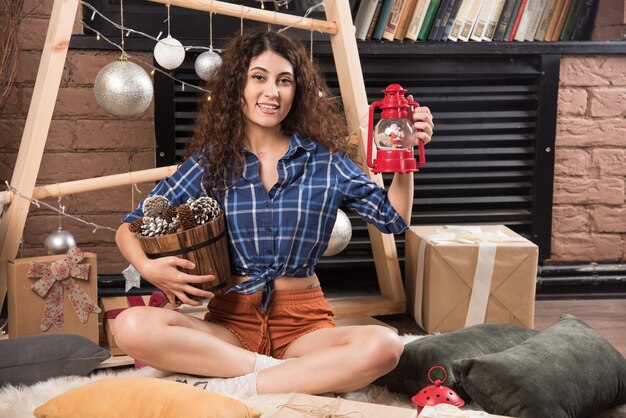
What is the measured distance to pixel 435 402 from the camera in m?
1.66

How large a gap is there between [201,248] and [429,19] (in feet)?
4.88

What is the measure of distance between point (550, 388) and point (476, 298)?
2.48 ft

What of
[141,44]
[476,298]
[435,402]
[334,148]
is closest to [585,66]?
[476,298]

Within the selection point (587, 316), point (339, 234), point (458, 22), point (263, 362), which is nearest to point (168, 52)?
point (339, 234)

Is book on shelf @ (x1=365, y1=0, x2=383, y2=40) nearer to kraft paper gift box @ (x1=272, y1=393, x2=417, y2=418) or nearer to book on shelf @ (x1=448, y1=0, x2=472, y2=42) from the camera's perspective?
book on shelf @ (x1=448, y1=0, x2=472, y2=42)

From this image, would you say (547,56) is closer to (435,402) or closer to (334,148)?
(334,148)

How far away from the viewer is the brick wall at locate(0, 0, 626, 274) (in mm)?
2840

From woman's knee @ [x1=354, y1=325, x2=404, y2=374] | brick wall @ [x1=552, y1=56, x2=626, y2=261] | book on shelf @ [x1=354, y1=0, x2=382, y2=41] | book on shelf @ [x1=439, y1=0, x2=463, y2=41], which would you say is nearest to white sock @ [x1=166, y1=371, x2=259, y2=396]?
woman's knee @ [x1=354, y1=325, x2=404, y2=374]

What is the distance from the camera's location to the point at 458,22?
299 cm

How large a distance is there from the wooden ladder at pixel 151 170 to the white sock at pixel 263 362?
2.29 feet

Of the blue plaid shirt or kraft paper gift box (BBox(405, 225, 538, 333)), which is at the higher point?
the blue plaid shirt

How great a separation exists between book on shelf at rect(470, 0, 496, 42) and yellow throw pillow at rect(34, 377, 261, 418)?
Answer: 1851mm

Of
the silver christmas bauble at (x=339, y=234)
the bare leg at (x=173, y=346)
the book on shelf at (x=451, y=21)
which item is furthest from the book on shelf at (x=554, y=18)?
the bare leg at (x=173, y=346)

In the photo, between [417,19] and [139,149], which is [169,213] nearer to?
[139,149]
